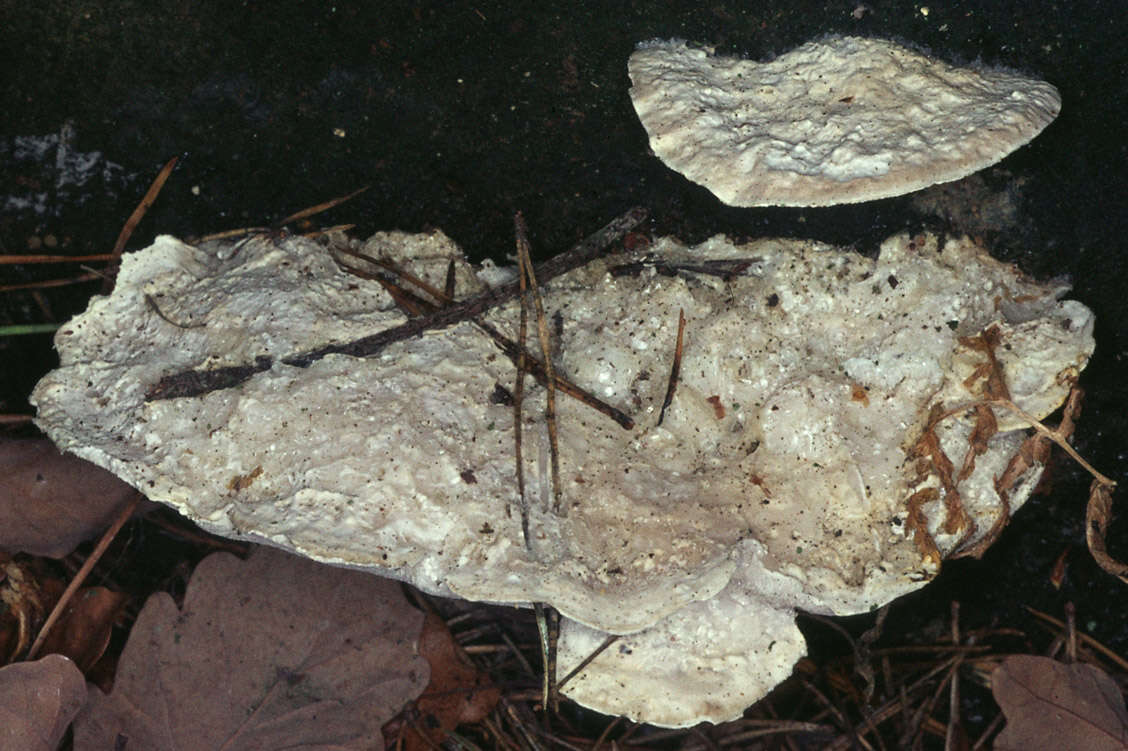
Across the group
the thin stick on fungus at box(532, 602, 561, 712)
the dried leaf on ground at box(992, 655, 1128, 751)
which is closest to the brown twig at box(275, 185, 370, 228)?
the thin stick on fungus at box(532, 602, 561, 712)

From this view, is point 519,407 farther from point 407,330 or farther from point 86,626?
point 86,626

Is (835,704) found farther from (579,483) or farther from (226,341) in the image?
(226,341)

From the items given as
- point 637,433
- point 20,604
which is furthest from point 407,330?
point 20,604

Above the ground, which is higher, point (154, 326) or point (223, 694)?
point (154, 326)

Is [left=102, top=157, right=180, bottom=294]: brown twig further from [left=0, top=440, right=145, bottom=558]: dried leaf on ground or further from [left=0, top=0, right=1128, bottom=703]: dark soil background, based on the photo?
[left=0, top=440, right=145, bottom=558]: dried leaf on ground

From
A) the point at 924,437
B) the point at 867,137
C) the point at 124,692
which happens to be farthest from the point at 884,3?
the point at 124,692

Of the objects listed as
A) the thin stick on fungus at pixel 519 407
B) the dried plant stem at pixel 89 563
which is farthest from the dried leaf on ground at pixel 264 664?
the thin stick on fungus at pixel 519 407

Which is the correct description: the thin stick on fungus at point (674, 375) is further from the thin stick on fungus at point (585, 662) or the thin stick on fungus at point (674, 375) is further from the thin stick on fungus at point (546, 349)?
the thin stick on fungus at point (585, 662)
